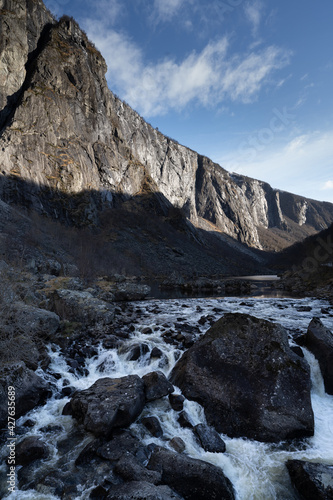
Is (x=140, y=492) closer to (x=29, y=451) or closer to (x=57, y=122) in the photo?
(x=29, y=451)

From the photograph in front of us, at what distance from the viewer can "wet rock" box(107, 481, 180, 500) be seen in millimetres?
3520

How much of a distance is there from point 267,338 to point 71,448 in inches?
226

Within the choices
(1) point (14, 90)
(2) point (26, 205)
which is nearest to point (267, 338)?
(2) point (26, 205)

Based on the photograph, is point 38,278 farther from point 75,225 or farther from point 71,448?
point 75,225

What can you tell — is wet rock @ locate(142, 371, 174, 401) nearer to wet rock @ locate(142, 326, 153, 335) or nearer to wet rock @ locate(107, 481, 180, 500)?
wet rock @ locate(107, 481, 180, 500)

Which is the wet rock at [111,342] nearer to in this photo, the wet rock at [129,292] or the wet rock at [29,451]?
the wet rock at [29,451]

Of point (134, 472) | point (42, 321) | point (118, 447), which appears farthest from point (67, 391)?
point (42, 321)

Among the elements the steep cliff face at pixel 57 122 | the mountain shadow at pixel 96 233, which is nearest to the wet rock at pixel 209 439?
the mountain shadow at pixel 96 233

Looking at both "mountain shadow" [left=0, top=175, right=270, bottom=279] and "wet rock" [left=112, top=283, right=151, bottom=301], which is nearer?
"wet rock" [left=112, top=283, right=151, bottom=301]

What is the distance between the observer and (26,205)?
137 ft

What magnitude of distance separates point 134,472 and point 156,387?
7.66ft

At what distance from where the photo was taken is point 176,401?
620cm

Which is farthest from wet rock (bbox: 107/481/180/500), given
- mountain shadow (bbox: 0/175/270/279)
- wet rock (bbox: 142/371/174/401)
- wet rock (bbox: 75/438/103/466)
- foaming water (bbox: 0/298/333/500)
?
mountain shadow (bbox: 0/175/270/279)

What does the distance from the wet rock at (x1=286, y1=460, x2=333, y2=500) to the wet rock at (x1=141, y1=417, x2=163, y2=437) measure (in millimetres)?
2741
